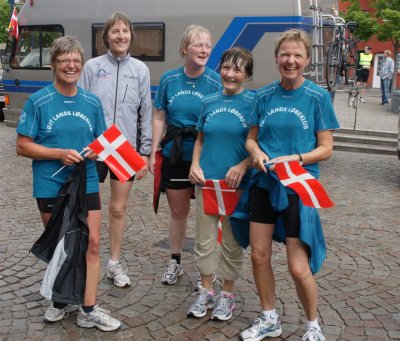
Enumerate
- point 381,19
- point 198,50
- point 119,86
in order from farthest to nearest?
1. point 381,19
2. point 119,86
3. point 198,50

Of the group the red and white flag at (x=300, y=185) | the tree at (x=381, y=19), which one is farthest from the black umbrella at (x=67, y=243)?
the tree at (x=381, y=19)

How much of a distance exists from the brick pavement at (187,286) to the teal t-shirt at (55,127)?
3.15 ft

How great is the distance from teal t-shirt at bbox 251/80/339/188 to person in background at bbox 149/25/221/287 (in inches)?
30.7

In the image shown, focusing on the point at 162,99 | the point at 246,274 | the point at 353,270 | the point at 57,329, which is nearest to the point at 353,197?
the point at 353,270

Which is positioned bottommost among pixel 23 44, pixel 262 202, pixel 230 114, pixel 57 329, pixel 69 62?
pixel 57 329

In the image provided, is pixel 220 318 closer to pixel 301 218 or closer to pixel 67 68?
pixel 301 218

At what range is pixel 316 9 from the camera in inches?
385

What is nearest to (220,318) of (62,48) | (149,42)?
(62,48)

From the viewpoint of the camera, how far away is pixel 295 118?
319 cm

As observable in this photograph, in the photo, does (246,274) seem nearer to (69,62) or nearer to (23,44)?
(69,62)

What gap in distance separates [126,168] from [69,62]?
0.77 m

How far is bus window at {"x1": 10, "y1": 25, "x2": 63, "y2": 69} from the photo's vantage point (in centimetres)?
1164

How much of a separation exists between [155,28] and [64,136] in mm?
7425

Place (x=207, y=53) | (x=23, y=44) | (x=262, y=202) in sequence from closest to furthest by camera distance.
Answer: (x=262, y=202)
(x=207, y=53)
(x=23, y=44)
